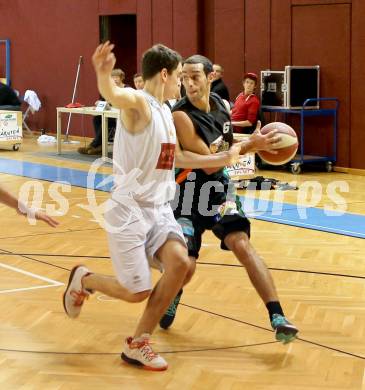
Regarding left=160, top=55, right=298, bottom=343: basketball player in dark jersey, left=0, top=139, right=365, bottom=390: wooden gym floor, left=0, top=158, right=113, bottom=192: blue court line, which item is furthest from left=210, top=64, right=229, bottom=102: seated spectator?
left=160, top=55, right=298, bottom=343: basketball player in dark jersey

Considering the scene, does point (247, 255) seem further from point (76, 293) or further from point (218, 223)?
point (76, 293)

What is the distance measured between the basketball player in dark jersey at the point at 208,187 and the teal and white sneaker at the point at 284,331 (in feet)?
0.33

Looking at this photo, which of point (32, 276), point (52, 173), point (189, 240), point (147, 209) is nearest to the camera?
point (147, 209)

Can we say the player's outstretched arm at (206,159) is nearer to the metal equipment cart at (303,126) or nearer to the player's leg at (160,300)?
the player's leg at (160,300)

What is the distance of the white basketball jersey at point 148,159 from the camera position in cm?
483

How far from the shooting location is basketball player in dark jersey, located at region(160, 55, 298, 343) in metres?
5.41

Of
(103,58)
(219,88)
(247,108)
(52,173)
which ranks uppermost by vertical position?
(103,58)

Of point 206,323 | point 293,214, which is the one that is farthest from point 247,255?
point 293,214

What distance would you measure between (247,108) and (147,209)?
9.11m

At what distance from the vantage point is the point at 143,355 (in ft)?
16.1

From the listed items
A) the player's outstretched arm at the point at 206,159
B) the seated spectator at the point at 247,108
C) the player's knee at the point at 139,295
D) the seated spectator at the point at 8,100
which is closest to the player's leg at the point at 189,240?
the player's outstretched arm at the point at 206,159

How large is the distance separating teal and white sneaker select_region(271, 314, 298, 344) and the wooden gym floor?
91mm

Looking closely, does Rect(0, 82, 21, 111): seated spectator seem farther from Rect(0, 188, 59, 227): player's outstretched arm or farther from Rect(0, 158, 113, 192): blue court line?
Rect(0, 188, 59, 227): player's outstretched arm

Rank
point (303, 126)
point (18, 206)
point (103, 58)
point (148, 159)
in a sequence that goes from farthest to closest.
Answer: point (303, 126), point (148, 159), point (18, 206), point (103, 58)
